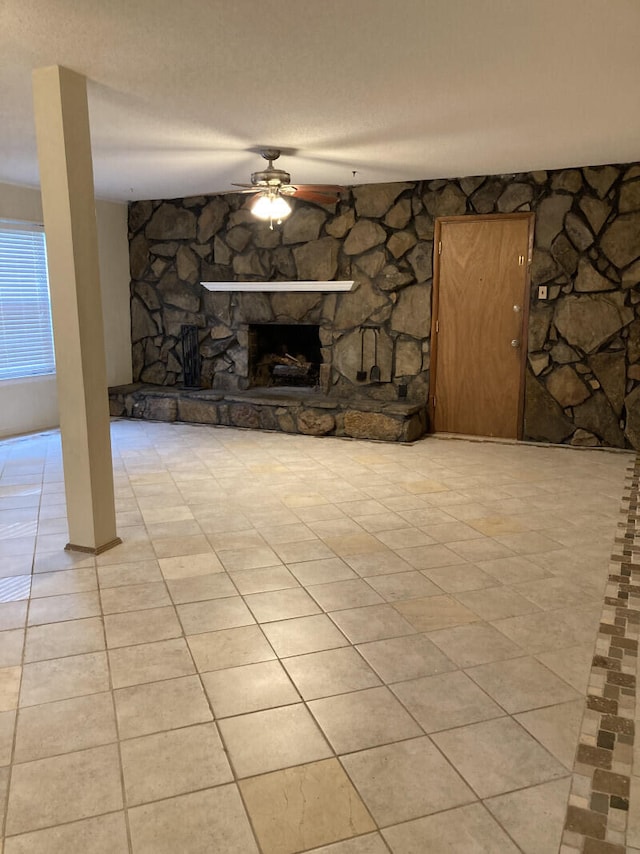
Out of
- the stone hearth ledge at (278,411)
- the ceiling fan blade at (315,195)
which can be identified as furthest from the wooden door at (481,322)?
the ceiling fan blade at (315,195)

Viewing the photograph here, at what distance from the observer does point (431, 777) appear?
163 centimetres

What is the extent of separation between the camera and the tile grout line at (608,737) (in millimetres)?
1469

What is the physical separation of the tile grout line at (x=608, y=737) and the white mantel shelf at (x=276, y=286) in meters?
3.85

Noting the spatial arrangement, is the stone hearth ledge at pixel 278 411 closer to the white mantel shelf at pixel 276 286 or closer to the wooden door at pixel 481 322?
the wooden door at pixel 481 322

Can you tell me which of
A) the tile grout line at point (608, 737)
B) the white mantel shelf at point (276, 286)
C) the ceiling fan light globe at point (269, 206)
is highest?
the ceiling fan light globe at point (269, 206)

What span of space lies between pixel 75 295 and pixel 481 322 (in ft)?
11.9

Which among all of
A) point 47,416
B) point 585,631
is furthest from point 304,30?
point 47,416

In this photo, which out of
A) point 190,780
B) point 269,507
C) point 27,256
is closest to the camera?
point 190,780

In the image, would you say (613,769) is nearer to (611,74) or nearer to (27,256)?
(611,74)

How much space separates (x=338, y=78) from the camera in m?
2.81

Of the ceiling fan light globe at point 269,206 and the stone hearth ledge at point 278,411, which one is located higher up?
the ceiling fan light globe at point 269,206

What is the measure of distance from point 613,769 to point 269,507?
2394 mm

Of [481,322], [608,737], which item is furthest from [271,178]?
[608,737]

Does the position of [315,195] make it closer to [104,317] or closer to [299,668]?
[104,317]
